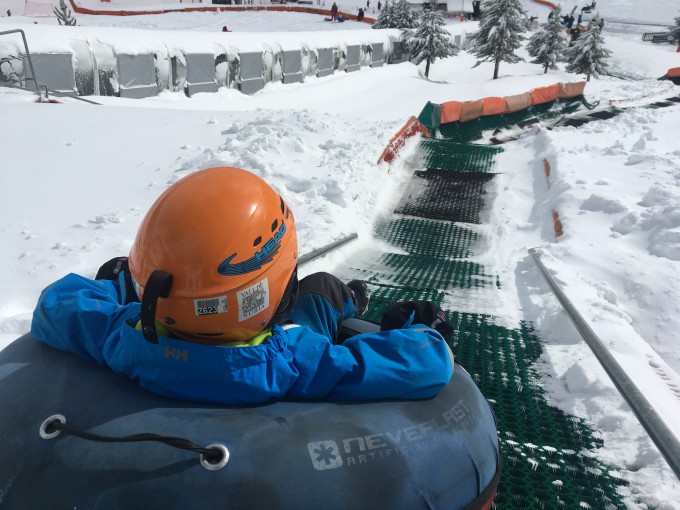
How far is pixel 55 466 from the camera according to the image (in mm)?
1615

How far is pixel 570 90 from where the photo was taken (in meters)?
18.3

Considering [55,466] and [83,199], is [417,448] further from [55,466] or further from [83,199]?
[83,199]

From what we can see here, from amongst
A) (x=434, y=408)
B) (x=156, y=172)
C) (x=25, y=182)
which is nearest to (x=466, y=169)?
(x=156, y=172)

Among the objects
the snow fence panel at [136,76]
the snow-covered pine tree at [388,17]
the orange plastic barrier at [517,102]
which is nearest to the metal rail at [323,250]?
the orange plastic barrier at [517,102]

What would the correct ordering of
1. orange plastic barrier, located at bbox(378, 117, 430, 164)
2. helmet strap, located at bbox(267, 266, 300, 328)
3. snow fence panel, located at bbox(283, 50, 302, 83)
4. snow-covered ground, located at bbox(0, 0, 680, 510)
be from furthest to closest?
1. snow fence panel, located at bbox(283, 50, 302, 83)
2. orange plastic barrier, located at bbox(378, 117, 430, 164)
3. snow-covered ground, located at bbox(0, 0, 680, 510)
4. helmet strap, located at bbox(267, 266, 300, 328)

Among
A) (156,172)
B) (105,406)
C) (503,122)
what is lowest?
(503,122)

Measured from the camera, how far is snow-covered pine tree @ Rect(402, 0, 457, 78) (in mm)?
31000

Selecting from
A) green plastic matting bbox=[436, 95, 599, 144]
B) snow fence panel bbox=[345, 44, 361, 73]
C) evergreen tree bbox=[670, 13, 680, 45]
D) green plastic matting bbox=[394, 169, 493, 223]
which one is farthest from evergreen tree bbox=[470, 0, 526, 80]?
green plastic matting bbox=[394, 169, 493, 223]

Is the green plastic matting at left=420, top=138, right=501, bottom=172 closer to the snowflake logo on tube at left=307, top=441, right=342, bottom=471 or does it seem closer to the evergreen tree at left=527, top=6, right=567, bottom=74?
the snowflake logo on tube at left=307, top=441, right=342, bottom=471

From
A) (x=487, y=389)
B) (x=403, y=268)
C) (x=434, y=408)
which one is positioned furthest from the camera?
(x=403, y=268)

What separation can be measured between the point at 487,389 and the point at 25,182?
20.5 feet

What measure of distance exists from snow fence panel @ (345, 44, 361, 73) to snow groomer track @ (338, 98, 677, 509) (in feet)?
58.5

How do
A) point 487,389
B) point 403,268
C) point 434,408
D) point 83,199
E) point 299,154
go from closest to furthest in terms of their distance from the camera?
1. point 434,408
2. point 487,389
3. point 403,268
4. point 83,199
5. point 299,154

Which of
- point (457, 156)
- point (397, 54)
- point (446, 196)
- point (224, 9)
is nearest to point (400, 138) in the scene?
point (457, 156)
